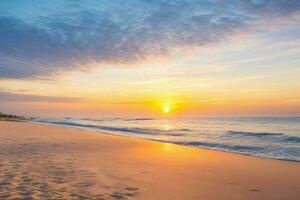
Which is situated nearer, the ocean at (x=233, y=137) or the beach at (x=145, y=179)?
the beach at (x=145, y=179)

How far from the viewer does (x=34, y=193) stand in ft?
24.7

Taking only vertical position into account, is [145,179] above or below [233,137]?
below

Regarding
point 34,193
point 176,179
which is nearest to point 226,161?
point 176,179

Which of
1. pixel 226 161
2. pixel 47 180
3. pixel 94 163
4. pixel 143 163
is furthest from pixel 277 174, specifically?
pixel 47 180

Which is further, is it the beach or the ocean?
the ocean

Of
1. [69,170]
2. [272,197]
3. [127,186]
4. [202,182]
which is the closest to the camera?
[272,197]

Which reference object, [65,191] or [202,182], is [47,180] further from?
[202,182]

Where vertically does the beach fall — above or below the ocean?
below

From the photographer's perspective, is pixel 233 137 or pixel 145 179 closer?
pixel 145 179

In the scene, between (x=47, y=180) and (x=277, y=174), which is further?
(x=277, y=174)

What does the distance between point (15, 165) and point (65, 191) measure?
161 inches

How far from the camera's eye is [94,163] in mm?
12555

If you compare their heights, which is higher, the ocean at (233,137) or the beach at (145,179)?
the ocean at (233,137)

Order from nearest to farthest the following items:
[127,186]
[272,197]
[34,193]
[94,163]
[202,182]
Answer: [34,193]
[272,197]
[127,186]
[202,182]
[94,163]
